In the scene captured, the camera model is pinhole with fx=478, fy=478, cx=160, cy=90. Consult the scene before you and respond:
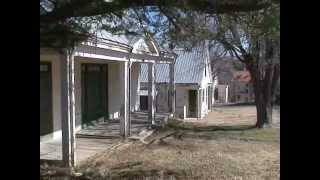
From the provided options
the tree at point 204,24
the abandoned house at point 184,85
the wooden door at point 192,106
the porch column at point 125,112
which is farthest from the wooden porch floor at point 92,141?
the wooden door at point 192,106

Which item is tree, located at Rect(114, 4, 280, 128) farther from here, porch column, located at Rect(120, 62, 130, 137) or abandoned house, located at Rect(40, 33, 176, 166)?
porch column, located at Rect(120, 62, 130, 137)

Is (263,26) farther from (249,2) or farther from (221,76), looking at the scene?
(221,76)

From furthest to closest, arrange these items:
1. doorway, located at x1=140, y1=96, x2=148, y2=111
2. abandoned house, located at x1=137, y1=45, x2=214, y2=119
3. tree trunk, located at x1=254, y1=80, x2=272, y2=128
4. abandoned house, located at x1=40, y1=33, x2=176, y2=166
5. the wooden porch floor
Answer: abandoned house, located at x1=137, y1=45, x2=214, y2=119 → doorway, located at x1=140, y1=96, x2=148, y2=111 → tree trunk, located at x1=254, y1=80, x2=272, y2=128 → the wooden porch floor → abandoned house, located at x1=40, y1=33, x2=176, y2=166

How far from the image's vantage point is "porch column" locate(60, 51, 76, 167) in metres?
11.5

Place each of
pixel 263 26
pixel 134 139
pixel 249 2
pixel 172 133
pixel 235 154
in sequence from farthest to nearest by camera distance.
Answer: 1. pixel 172 133
2. pixel 134 139
3. pixel 235 154
4. pixel 263 26
5. pixel 249 2

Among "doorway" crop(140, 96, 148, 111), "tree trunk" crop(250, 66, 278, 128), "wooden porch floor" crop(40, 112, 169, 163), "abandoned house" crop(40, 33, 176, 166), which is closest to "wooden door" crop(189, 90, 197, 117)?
"doorway" crop(140, 96, 148, 111)

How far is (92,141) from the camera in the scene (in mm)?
15141

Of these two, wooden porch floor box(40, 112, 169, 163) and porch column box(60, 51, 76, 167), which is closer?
porch column box(60, 51, 76, 167)

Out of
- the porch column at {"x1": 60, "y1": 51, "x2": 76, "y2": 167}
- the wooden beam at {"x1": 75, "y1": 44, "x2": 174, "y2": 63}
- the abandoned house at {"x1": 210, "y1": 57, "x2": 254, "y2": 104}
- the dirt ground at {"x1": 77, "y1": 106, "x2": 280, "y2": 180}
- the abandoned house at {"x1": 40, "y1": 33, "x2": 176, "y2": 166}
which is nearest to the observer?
the dirt ground at {"x1": 77, "y1": 106, "x2": 280, "y2": 180}

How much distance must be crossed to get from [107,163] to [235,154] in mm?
4440

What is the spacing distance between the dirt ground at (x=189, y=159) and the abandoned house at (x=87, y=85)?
3.85 ft

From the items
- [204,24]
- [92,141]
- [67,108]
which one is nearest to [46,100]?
[92,141]
